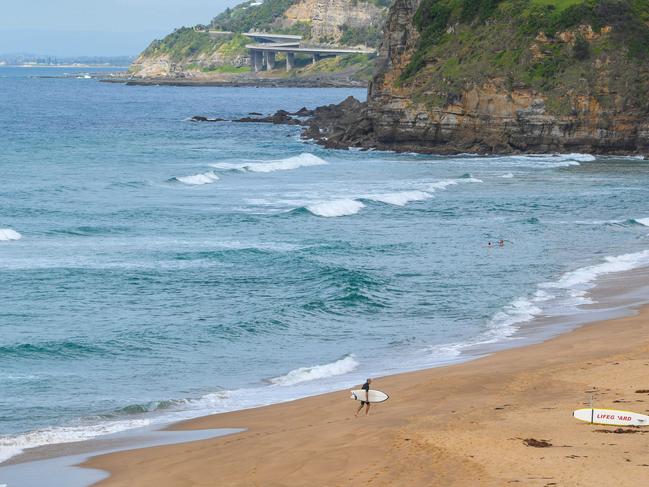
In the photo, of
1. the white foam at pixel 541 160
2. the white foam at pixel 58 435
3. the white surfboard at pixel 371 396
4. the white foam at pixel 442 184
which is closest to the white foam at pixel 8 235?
the white foam at pixel 58 435

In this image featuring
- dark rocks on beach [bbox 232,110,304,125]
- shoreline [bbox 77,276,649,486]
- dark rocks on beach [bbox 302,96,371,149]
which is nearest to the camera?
shoreline [bbox 77,276,649,486]

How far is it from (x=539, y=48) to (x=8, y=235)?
139 ft

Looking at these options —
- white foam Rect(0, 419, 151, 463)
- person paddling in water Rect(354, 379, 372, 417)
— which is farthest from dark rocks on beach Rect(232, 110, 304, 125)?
person paddling in water Rect(354, 379, 372, 417)

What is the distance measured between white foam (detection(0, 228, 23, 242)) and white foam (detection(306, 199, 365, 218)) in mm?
13443

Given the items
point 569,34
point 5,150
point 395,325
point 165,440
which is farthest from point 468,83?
point 165,440

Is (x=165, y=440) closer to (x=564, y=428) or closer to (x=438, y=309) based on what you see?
(x=564, y=428)

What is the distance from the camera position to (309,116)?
113750 mm

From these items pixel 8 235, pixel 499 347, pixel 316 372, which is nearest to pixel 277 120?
pixel 8 235

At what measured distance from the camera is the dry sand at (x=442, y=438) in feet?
53.2

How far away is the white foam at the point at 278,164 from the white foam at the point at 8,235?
2657 cm

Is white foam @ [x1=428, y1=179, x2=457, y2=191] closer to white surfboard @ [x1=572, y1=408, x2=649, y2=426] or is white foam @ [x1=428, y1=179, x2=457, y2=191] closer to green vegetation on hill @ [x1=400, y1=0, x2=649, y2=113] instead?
green vegetation on hill @ [x1=400, y1=0, x2=649, y2=113]

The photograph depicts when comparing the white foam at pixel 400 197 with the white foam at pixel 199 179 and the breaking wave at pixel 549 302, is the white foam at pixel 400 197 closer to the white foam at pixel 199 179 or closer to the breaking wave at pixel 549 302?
the white foam at pixel 199 179

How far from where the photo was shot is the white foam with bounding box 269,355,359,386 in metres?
24.4

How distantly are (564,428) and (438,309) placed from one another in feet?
43.0
